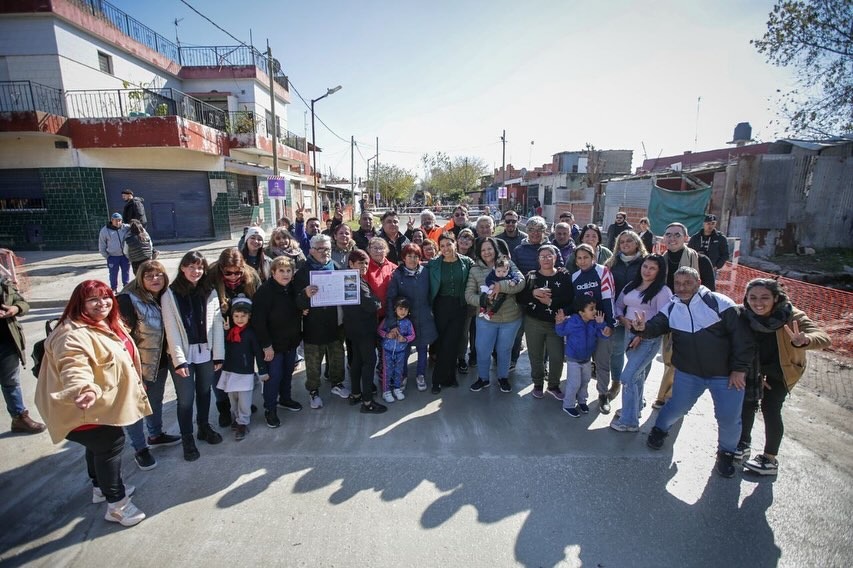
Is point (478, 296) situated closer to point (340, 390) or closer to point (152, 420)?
point (340, 390)

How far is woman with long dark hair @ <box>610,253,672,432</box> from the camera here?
3.97 metres

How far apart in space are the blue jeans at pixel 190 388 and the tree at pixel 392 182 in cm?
5111

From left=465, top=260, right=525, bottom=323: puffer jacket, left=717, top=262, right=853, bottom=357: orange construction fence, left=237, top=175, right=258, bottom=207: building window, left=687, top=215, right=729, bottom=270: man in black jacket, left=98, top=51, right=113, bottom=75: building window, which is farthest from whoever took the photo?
left=237, top=175, right=258, bottom=207: building window

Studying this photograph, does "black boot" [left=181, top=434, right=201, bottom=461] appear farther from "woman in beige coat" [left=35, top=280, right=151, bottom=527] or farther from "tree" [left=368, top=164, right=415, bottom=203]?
"tree" [left=368, top=164, right=415, bottom=203]

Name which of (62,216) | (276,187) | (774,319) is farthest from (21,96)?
(774,319)

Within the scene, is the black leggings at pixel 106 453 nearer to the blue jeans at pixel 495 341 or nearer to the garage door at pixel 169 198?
the blue jeans at pixel 495 341

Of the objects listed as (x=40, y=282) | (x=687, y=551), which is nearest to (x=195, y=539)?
(x=687, y=551)

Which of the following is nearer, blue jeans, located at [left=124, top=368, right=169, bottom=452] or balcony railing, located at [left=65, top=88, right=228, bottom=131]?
blue jeans, located at [left=124, top=368, right=169, bottom=452]

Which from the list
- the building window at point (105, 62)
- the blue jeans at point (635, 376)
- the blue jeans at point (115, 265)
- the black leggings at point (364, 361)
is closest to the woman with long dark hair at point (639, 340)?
the blue jeans at point (635, 376)

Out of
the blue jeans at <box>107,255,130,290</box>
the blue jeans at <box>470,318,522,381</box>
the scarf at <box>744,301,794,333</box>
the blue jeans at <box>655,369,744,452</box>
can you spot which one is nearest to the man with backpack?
the blue jeans at <box>470,318,522,381</box>

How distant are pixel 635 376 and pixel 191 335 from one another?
409cm

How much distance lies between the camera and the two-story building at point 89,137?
44.4 ft

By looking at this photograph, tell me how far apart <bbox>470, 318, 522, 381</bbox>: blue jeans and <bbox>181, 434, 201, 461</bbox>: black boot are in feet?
9.98

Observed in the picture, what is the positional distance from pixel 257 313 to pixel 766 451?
4.62 m
